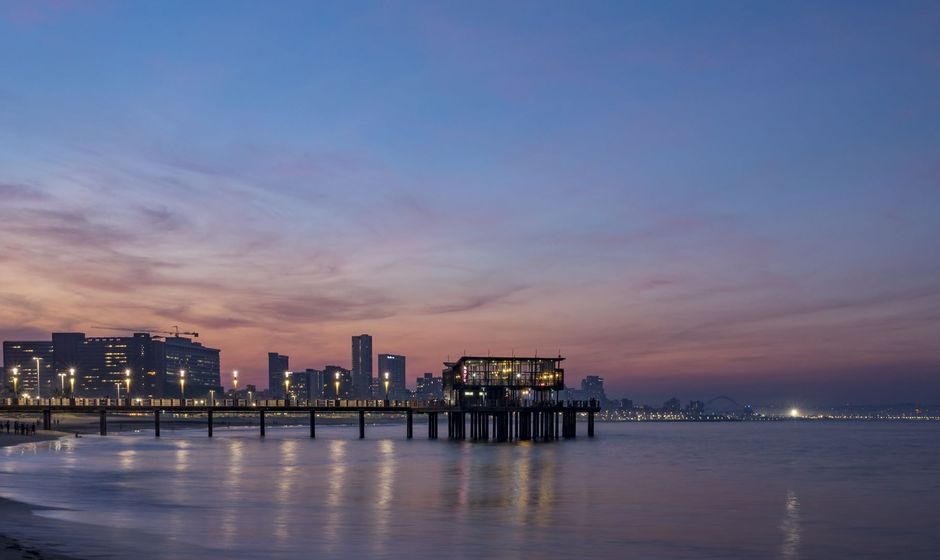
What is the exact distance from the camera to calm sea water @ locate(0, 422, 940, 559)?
42.3 m

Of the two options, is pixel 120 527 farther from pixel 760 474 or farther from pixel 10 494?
pixel 760 474

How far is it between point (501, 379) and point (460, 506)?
86901 millimetres

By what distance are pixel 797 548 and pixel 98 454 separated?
79.5m

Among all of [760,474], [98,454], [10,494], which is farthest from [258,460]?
[760,474]

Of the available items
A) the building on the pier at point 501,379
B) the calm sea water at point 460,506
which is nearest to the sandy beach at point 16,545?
the calm sea water at point 460,506

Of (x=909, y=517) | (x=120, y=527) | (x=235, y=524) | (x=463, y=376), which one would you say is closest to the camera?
(x=120, y=527)

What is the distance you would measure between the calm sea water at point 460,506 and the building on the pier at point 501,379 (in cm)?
3820

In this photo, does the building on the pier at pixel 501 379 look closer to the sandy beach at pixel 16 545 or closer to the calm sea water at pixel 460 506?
the calm sea water at pixel 460 506

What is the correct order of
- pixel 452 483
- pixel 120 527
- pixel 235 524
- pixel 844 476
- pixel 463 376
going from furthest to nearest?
pixel 463 376 → pixel 844 476 → pixel 452 483 → pixel 235 524 → pixel 120 527

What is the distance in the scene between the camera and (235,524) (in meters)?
47.7

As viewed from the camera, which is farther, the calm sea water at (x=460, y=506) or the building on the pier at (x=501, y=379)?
the building on the pier at (x=501, y=379)

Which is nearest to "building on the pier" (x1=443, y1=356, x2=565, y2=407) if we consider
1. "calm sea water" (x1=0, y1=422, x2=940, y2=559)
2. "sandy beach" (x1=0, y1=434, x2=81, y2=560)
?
"calm sea water" (x1=0, y1=422, x2=940, y2=559)

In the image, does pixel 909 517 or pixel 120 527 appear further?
pixel 909 517

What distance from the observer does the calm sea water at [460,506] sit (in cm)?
4234
